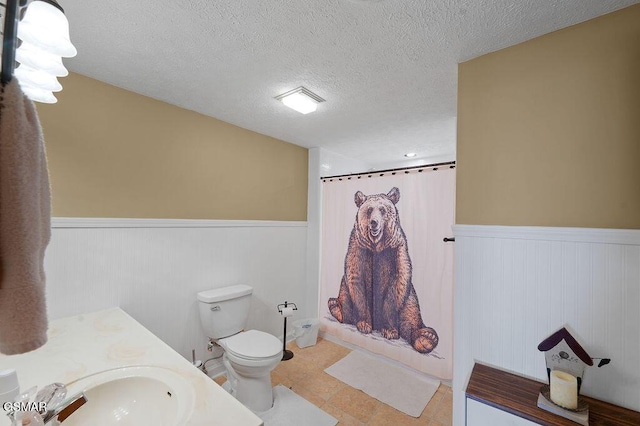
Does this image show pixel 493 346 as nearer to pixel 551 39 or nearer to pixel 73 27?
pixel 551 39

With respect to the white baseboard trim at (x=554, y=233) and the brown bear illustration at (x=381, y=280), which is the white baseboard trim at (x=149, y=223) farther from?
the white baseboard trim at (x=554, y=233)

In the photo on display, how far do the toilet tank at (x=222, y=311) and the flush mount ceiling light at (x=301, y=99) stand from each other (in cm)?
153

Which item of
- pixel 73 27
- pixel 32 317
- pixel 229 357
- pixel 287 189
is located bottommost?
pixel 229 357

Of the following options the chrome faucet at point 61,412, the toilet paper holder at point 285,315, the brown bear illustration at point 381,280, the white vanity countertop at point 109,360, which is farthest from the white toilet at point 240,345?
the chrome faucet at point 61,412

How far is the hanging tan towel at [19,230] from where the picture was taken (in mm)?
446

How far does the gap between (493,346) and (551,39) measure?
4.87 feet

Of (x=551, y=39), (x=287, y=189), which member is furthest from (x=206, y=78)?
(x=551, y=39)

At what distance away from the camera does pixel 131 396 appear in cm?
102

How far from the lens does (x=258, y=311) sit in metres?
2.70

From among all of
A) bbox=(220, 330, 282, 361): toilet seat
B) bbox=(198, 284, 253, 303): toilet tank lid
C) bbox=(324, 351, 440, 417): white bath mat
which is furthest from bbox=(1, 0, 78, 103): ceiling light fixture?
bbox=(324, 351, 440, 417): white bath mat

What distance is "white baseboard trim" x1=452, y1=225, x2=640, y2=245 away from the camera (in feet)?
3.65

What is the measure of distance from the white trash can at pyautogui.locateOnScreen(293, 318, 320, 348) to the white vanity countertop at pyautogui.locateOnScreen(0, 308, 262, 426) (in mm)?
1736

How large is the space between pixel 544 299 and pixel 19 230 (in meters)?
1.77

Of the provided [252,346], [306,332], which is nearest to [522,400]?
[252,346]
